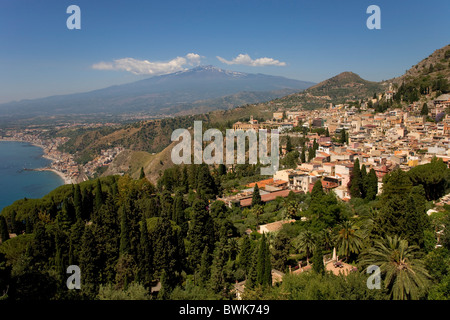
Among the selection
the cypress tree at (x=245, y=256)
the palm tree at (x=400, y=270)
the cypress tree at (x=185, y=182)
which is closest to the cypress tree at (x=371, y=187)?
the cypress tree at (x=245, y=256)

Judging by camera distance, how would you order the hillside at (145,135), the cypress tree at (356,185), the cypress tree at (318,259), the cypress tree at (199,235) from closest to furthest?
1. the cypress tree at (318,259)
2. the cypress tree at (199,235)
3. the cypress tree at (356,185)
4. the hillside at (145,135)

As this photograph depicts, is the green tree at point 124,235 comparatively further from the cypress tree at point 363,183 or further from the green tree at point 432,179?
the green tree at point 432,179

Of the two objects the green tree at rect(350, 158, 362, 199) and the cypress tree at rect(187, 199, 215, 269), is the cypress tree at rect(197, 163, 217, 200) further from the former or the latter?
the green tree at rect(350, 158, 362, 199)

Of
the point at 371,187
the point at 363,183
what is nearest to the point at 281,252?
the point at 371,187

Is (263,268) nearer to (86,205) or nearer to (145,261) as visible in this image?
(145,261)
